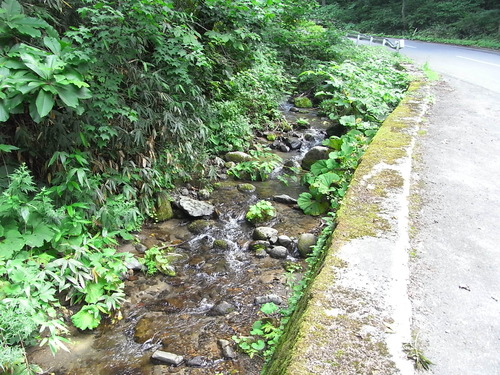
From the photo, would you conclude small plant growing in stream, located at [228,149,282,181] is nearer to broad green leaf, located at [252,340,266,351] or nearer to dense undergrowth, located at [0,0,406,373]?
dense undergrowth, located at [0,0,406,373]

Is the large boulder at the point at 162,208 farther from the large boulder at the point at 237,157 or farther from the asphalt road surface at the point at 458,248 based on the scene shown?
the asphalt road surface at the point at 458,248

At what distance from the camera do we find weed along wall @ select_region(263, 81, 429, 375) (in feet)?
5.63

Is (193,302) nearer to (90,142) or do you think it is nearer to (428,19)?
(90,142)

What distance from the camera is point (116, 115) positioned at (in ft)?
Answer: 14.4

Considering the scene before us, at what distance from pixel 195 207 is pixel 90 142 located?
6.27ft

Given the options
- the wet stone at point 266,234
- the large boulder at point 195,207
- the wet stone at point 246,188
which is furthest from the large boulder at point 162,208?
the wet stone at point 246,188

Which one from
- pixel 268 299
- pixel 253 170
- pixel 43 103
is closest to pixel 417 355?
pixel 268 299

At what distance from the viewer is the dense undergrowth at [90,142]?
306cm

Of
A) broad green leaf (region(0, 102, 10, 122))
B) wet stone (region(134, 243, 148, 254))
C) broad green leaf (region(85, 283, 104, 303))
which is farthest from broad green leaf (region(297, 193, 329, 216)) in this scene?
broad green leaf (region(0, 102, 10, 122))

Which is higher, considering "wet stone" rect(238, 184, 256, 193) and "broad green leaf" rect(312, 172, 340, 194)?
"broad green leaf" rect(312, 172, 340, 194)

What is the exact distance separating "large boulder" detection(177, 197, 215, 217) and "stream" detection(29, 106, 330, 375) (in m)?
0.15

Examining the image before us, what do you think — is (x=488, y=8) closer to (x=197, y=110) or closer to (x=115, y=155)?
(x=197, y=110)

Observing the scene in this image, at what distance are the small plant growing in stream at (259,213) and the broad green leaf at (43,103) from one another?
3304 mm

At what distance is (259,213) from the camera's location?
547 cm
